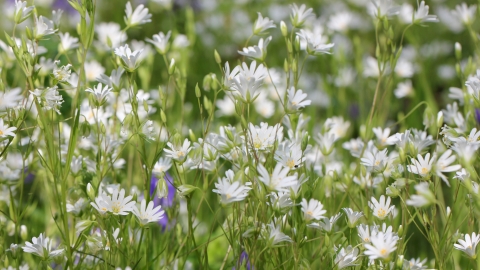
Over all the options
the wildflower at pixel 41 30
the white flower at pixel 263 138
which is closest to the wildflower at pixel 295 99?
the white flower at pixel 263 138

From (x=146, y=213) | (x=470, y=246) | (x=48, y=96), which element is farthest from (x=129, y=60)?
(x=470, y=246)

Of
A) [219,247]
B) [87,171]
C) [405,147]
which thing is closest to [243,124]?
[405,147]

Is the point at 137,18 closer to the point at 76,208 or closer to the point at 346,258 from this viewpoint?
the point at 76,208

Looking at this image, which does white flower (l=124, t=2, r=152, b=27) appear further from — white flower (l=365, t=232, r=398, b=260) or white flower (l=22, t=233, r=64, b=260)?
white flower (l=365, t=232, r=398, b=260)

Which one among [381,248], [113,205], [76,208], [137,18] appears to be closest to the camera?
Answer: [381,248]

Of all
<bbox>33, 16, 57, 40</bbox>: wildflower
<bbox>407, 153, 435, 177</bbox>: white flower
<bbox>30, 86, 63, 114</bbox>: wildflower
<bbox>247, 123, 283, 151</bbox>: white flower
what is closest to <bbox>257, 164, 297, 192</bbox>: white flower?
<bbox>247, 123, 283, 151</bbox>: white flower

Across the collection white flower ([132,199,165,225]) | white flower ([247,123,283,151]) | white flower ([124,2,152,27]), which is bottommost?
white flower ([132,199,165,225])

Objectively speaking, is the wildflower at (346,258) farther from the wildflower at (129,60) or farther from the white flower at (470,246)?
the wildflower at (129,60)

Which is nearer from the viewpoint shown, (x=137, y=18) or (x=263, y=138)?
(x=263, y=138)
